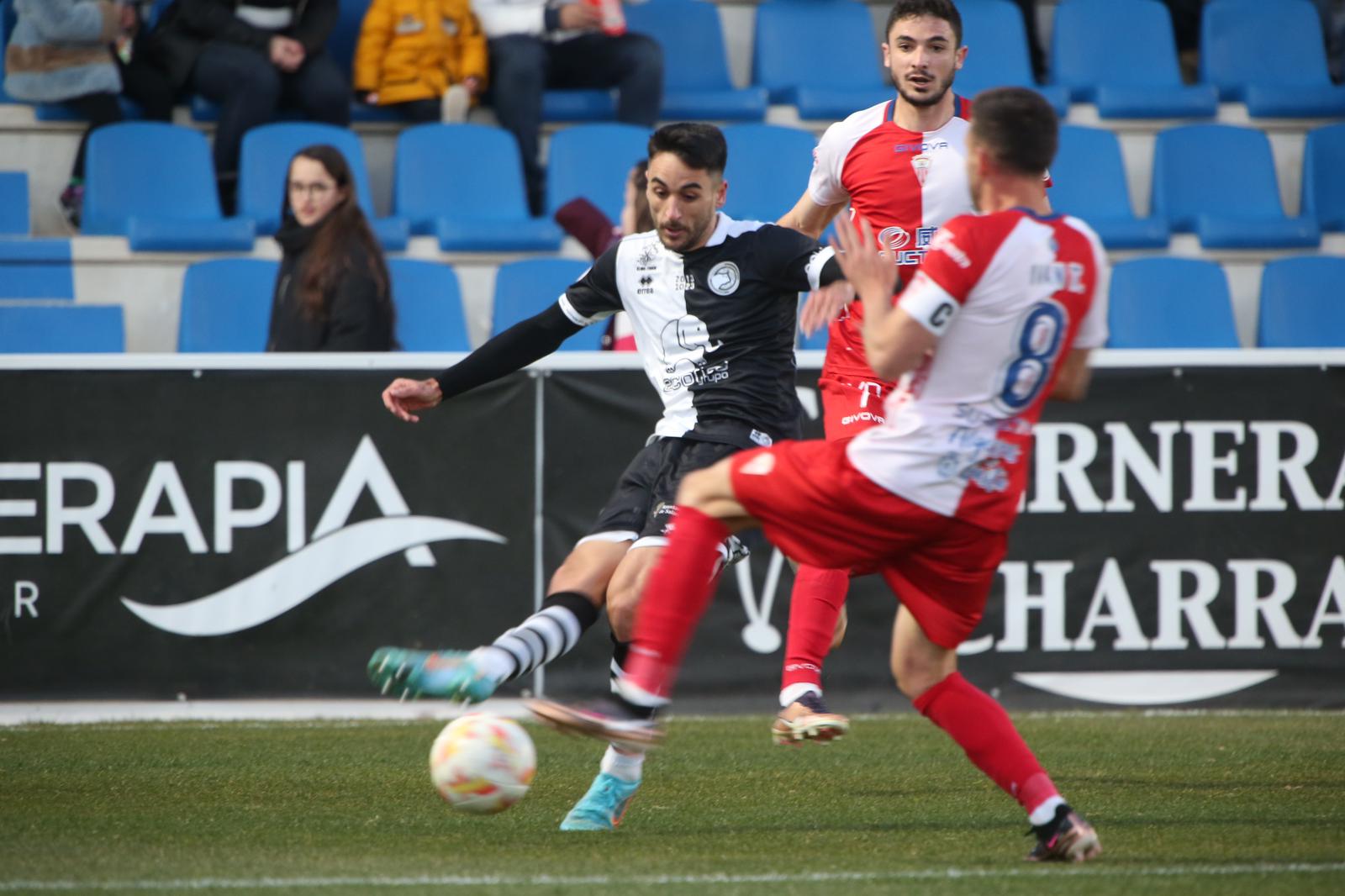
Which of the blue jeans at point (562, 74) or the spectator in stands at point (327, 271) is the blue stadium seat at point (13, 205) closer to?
the spectator in stands at point (327, 271)

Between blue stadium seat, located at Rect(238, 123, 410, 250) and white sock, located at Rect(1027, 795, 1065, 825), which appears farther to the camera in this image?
blue stadium seat, located at Rect(238, 123, 410, 250)

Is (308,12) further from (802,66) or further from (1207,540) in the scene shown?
(1207,540)

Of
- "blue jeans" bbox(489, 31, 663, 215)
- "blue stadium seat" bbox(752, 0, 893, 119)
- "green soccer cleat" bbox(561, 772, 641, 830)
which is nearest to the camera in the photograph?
"green soccer cleat" bbox(561, 772, 641, 830)

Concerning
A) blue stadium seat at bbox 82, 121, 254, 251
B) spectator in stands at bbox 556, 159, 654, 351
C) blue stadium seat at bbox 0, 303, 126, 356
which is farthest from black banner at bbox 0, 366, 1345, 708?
blue stadium seat at bbox 82, 121, 254, 251

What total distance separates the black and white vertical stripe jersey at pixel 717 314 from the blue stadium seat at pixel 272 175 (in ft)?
15.2

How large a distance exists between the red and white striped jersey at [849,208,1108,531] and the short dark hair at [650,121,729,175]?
101 cm

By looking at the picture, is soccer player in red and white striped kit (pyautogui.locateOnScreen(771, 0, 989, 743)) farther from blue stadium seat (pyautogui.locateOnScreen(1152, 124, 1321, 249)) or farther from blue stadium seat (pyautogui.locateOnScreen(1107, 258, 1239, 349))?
blue stadium seat (pyautogui.locateOnScreen(1152, 124, 1321, 249))

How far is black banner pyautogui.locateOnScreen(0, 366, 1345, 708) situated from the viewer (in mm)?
6898

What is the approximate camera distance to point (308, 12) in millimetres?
9492

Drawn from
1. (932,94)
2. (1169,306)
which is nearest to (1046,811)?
(932,94)

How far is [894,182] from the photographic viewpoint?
5.43 m

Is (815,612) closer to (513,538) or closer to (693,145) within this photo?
(693,145)

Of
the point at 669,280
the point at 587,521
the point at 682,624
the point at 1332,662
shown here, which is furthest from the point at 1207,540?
the point at 682,624

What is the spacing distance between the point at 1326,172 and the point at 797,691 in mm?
7173
